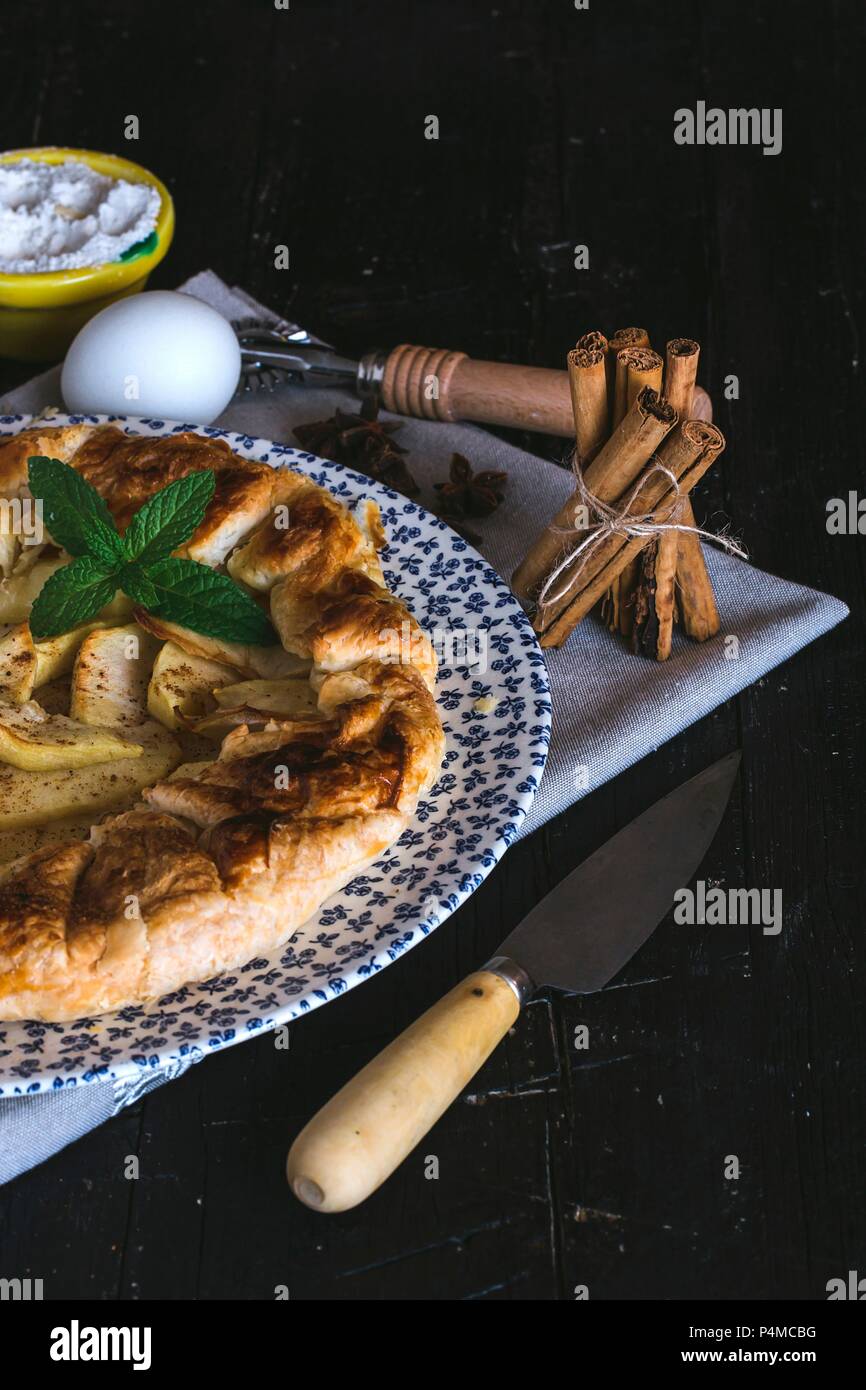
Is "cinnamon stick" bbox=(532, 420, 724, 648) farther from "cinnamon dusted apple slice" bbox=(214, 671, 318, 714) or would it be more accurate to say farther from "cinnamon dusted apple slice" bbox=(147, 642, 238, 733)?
"cinnamon dusted apple slice" bbox=(147, 642, 238, 733)

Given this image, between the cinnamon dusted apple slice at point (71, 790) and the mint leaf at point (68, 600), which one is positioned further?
the mint leaf at point (68, 600)

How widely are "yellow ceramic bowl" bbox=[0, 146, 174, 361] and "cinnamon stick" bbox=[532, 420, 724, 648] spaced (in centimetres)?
180

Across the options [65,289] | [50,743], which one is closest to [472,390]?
[65,289]

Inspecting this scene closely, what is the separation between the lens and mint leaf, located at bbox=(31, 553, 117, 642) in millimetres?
3469

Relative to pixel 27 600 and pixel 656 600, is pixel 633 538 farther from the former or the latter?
pixel 27 600

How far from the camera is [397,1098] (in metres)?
2.83

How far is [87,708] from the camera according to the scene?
11.0 feet

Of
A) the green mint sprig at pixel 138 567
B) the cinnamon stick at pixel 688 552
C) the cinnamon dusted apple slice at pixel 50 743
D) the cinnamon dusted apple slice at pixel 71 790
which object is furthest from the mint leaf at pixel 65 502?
the cinnamon stick at pixel 688 552

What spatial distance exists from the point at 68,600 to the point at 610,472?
1.31 metres

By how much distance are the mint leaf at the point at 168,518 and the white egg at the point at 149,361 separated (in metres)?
0.96

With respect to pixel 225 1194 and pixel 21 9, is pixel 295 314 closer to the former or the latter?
pixel 21 9

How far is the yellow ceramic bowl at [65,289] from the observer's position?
4668 millimetres

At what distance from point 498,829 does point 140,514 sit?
112 centimetres

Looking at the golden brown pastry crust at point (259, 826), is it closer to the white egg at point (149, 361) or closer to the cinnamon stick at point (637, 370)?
the cinnamon stick at point (637, 370)
